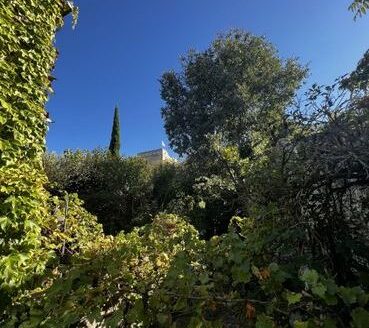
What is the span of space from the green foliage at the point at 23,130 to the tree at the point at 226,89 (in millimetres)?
13185

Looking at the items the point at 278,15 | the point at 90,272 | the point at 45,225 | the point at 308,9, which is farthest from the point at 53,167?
the point at 90,272

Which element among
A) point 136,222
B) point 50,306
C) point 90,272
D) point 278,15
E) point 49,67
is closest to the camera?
point 50,306

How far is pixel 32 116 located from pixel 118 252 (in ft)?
7.96

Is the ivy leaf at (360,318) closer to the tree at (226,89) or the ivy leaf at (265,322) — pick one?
the ivy leaf at (265,322)

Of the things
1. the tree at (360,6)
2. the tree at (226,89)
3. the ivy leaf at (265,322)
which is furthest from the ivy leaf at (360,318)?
the tree at (226,89)

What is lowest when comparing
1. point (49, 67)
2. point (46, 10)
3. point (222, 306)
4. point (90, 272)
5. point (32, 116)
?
point (222, 306)

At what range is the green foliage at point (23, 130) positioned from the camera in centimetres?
356

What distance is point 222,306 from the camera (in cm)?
197

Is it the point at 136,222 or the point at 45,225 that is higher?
the point at 136,222

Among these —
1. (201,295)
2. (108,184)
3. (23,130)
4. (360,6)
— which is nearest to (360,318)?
(201,295)

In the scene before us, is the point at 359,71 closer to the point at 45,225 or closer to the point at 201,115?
the point at 45,225

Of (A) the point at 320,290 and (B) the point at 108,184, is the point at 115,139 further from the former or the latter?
(A) the point at 320,290

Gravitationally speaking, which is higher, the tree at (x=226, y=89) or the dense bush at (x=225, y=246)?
the tree at (x=226, y=89)

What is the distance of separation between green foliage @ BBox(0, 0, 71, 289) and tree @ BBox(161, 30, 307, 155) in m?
13.2
